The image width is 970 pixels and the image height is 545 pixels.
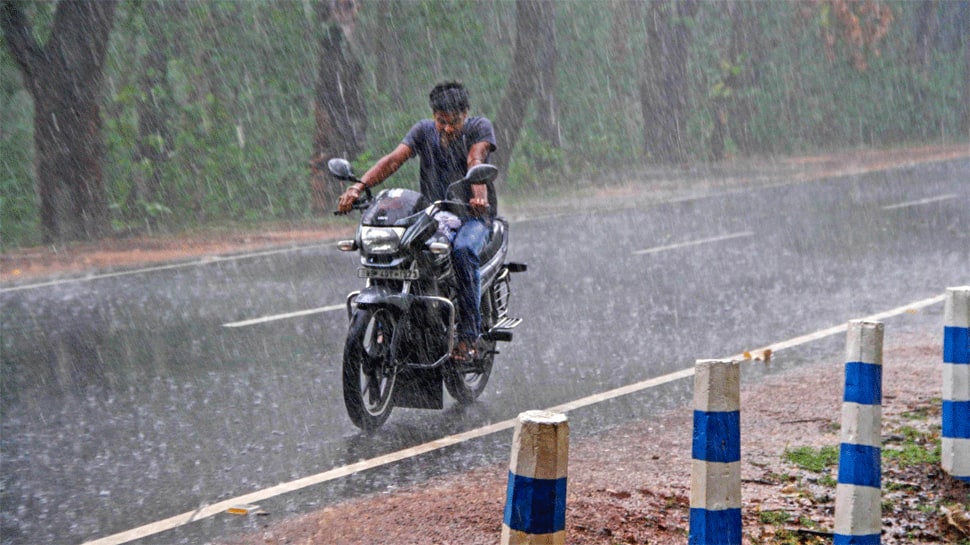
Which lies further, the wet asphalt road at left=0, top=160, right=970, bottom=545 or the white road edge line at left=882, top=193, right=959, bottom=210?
the white road edge line at left=882, top=193, right=959, bottom=210

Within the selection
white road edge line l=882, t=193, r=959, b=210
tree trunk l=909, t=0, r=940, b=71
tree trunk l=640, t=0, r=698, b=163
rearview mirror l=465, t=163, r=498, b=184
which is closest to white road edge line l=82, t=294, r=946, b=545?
rearview mirror l=465, t=163, r=498, b=184

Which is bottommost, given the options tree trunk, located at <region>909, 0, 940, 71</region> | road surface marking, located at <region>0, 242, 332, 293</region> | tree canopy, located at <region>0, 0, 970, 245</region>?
road surface marking, located at <region>0, 242, 332, 293</region>

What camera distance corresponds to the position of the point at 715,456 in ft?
13.5

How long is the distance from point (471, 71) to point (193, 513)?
20.7 m

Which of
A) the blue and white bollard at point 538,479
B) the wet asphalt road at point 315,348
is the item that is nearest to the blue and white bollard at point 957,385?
the wet asphalt road at point 315,348

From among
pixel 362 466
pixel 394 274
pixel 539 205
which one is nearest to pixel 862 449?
pixel 362 466

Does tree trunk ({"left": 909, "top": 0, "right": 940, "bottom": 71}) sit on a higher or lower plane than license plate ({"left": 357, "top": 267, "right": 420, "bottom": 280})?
higher

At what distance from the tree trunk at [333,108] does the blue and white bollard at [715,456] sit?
55.7 ft

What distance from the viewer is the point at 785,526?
591cm

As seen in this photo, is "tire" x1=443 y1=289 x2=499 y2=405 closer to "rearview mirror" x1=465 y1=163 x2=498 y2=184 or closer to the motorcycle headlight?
the motorcycle headlight

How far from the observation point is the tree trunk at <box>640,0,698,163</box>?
28.5 metres

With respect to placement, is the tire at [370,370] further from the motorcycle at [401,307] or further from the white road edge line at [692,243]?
the white road edge line at [692,243]

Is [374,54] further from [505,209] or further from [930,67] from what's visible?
[930,67]

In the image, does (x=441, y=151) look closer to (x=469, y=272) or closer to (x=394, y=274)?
(x=469, y=272)
